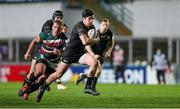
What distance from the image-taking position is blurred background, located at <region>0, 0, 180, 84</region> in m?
42.2

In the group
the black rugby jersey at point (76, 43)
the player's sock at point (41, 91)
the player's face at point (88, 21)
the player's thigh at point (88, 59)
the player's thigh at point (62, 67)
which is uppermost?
the player's face at point (88, 21)

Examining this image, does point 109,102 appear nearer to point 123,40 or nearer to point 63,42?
point 63,42

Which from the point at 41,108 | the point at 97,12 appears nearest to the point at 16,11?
the point at 97,12

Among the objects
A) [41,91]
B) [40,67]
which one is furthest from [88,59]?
[41,91]

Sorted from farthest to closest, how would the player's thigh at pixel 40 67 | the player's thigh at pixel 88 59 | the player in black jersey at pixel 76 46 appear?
the player's thigh at pixel 88 59 → the player's thigh at pixel 40 67 → the player in black jersey at pixel 76 46

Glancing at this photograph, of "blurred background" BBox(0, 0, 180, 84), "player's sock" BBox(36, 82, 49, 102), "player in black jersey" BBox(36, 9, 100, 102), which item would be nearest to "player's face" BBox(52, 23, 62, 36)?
"player in black jersey" BBox(36, 9, 100, 102)

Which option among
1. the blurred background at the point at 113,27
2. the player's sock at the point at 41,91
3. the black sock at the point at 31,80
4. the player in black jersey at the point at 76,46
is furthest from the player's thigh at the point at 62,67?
the blurred background at the point at 113,27

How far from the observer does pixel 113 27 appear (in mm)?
44000

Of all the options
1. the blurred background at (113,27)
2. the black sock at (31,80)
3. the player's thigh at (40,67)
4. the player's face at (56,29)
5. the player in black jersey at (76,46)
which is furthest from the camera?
the blurred background at (113,27)

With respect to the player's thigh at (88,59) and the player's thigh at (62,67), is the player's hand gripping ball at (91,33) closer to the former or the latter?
the player's thigh at (62,67)

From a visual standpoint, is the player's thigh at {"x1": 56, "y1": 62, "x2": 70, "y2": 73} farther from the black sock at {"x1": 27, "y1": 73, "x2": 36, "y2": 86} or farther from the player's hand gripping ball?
the player's hand gripping ball

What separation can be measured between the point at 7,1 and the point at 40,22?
2292mm

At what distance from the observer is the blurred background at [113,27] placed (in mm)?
42156

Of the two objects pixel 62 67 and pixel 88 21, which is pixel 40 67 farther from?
pixel 88 21
